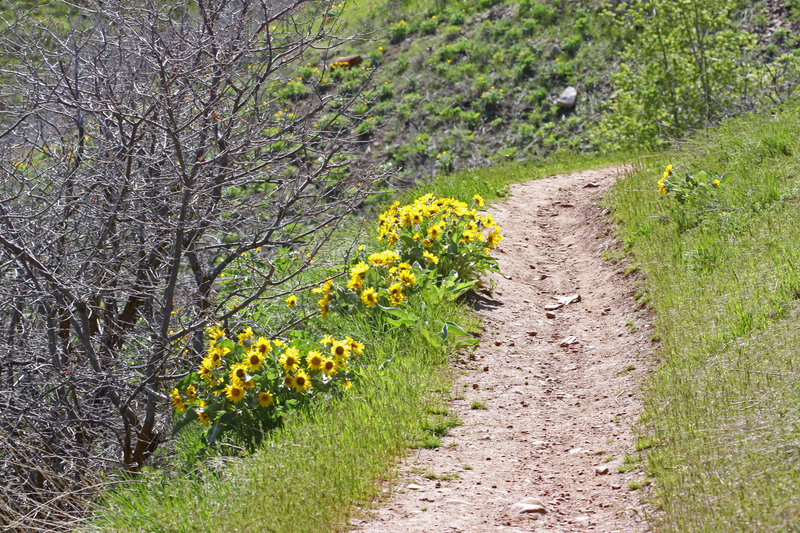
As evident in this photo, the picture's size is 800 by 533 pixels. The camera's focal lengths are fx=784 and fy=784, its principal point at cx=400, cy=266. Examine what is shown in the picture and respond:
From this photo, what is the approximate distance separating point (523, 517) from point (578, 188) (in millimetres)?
7577

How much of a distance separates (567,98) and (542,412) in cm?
1166

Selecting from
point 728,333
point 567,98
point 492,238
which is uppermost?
point 492,238

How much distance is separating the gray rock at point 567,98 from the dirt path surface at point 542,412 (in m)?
7.76

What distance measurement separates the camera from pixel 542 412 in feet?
15.6

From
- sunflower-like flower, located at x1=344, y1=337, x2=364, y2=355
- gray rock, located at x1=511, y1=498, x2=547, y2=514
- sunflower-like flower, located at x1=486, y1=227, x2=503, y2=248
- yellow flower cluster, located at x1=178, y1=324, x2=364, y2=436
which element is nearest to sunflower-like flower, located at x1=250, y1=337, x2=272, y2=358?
yellow flower cluster, located at x1=178, y1=324, x2=364, y2=436

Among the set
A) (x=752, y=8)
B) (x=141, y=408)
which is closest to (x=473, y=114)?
(x=752, y=8)

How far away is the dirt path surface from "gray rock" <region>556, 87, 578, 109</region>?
25.5ft

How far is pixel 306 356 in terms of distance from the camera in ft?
15.8

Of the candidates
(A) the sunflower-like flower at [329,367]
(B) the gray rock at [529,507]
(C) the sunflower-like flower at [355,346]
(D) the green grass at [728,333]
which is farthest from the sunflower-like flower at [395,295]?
(B) the gray rock at [529,507]

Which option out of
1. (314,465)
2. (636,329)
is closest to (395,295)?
(636,329)

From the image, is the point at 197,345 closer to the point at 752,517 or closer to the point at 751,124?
the point at 752,517

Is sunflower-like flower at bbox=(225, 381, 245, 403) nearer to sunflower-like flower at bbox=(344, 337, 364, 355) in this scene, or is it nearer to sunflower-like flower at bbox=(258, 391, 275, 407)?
sunflower-like flower at bbox=(258, 391, 275, 407)

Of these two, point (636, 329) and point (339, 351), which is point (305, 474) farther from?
point (636, 329)

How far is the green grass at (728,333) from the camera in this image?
3.00 m
